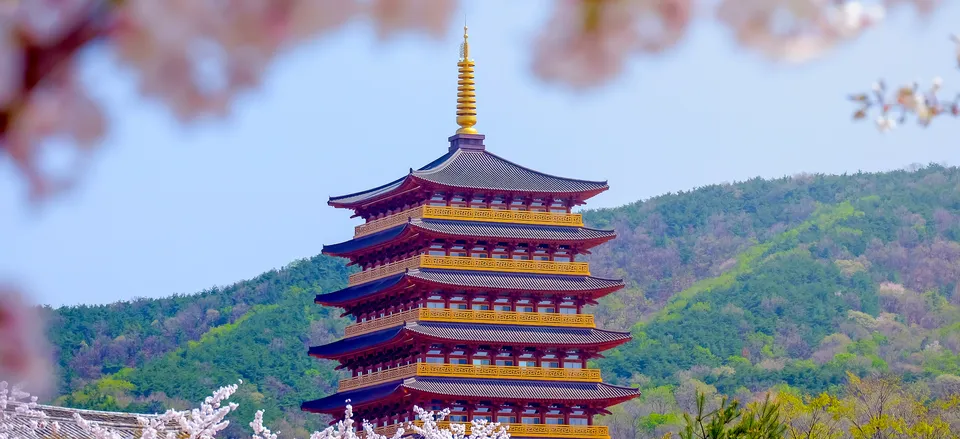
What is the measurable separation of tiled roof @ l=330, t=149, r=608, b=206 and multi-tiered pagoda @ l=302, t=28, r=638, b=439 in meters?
0.04

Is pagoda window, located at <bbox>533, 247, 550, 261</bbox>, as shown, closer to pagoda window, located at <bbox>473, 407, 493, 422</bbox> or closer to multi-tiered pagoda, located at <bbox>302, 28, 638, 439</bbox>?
multi-tiered pagoda, located at <bbox>302, 28, 638, 439</bbox>

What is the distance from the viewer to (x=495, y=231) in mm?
38031

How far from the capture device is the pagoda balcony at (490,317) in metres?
37.3

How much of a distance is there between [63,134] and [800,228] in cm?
11737

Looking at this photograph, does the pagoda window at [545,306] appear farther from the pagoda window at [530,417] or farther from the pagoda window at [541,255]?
the pagoda window at [530,417]

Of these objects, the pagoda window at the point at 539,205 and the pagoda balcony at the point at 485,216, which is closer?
the pagoda balcony at the point at 485,216

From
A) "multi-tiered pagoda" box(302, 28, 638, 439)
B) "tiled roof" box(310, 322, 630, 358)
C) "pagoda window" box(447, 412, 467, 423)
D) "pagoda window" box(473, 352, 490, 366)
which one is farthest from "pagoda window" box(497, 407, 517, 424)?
"tiled roof" box(310, 322, 630, 358)

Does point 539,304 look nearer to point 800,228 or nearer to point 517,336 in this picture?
point 517,336

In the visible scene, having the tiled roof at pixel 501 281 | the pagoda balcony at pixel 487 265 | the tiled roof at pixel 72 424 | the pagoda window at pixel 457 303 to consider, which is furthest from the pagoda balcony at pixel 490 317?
the tiled roof at pixel 72 424

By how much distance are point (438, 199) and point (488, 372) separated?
193 inches

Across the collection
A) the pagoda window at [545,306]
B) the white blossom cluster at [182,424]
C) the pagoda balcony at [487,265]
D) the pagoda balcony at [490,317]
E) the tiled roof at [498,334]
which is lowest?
the white blossom cluster at [182,424]

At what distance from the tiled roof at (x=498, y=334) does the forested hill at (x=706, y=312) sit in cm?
4093

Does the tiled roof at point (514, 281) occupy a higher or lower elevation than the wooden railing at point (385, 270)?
lower

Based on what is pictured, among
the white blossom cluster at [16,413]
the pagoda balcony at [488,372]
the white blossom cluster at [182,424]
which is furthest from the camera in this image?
the pagoda balcony at [488,372]
